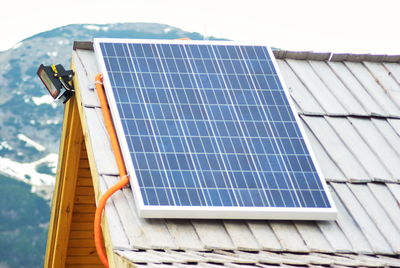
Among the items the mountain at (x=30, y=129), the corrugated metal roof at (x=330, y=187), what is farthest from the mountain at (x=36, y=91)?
the corrugated metal roof at (x=330, y=187)

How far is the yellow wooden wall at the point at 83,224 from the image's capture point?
17266 millimetres

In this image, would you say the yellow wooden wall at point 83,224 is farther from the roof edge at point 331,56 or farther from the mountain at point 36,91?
the mountain at point 36,91

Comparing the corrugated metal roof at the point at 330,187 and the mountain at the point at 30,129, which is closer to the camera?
the corrugated metal roof at the point at 330,187

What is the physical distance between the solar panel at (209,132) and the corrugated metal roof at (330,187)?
0.22 metres

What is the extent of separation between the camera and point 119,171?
13711mm

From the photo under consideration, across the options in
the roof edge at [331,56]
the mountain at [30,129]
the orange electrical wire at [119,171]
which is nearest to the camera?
the orange electrical wire at [119,171]

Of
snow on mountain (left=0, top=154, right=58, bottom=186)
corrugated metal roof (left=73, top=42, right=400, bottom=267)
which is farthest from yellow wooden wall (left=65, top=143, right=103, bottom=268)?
snow on mountain (left=0, top=154, right=58, bottom=186)

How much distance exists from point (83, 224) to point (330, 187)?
4695mm

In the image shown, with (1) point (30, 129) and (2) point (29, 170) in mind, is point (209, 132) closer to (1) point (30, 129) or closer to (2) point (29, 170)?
(2) point (29, 170)

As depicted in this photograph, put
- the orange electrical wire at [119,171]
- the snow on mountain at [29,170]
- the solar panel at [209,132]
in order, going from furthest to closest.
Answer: the snow on mountain at [29,170], the solar panel at [209,132], the orange electrical wire at [119,171]

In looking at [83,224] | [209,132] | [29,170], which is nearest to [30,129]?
[29,170]

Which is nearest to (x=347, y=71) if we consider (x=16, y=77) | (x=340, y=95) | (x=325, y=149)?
(x=340, y=95)

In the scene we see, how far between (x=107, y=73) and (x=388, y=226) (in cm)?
406

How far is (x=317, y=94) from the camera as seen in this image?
53.2ft
